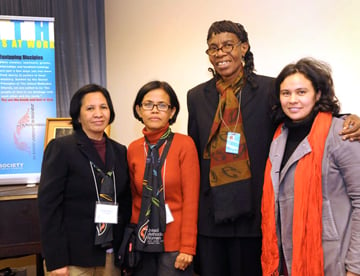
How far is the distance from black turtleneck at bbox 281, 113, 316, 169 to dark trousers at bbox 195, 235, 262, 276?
1.52 ft

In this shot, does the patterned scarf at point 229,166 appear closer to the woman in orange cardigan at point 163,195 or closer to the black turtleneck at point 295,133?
the woman in orange cardigan at point 163,195

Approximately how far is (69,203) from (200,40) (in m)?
1.78

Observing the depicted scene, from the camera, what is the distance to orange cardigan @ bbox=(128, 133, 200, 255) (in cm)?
167

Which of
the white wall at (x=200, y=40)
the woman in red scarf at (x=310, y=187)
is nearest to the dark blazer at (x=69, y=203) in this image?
the woman in red scarf at (x=310, y=187)

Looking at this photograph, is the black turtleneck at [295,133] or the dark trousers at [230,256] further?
the dark trousers at [230,256]

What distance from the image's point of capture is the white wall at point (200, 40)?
7.83 ft

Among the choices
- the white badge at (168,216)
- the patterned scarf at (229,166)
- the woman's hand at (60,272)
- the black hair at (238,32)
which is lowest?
the woman's hand at (60,272)

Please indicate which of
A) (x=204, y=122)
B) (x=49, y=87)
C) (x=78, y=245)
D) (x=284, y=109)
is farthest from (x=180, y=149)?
(x=49, y=87)

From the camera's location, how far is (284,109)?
5.00 ft

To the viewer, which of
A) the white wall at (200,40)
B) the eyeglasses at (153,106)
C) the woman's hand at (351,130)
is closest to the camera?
the woman's hand at (351,130)

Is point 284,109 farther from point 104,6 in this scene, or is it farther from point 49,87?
point 104,6

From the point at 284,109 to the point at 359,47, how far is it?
1202mm

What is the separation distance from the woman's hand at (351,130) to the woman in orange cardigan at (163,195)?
0.70 metres

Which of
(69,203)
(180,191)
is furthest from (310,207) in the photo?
(69,203)
